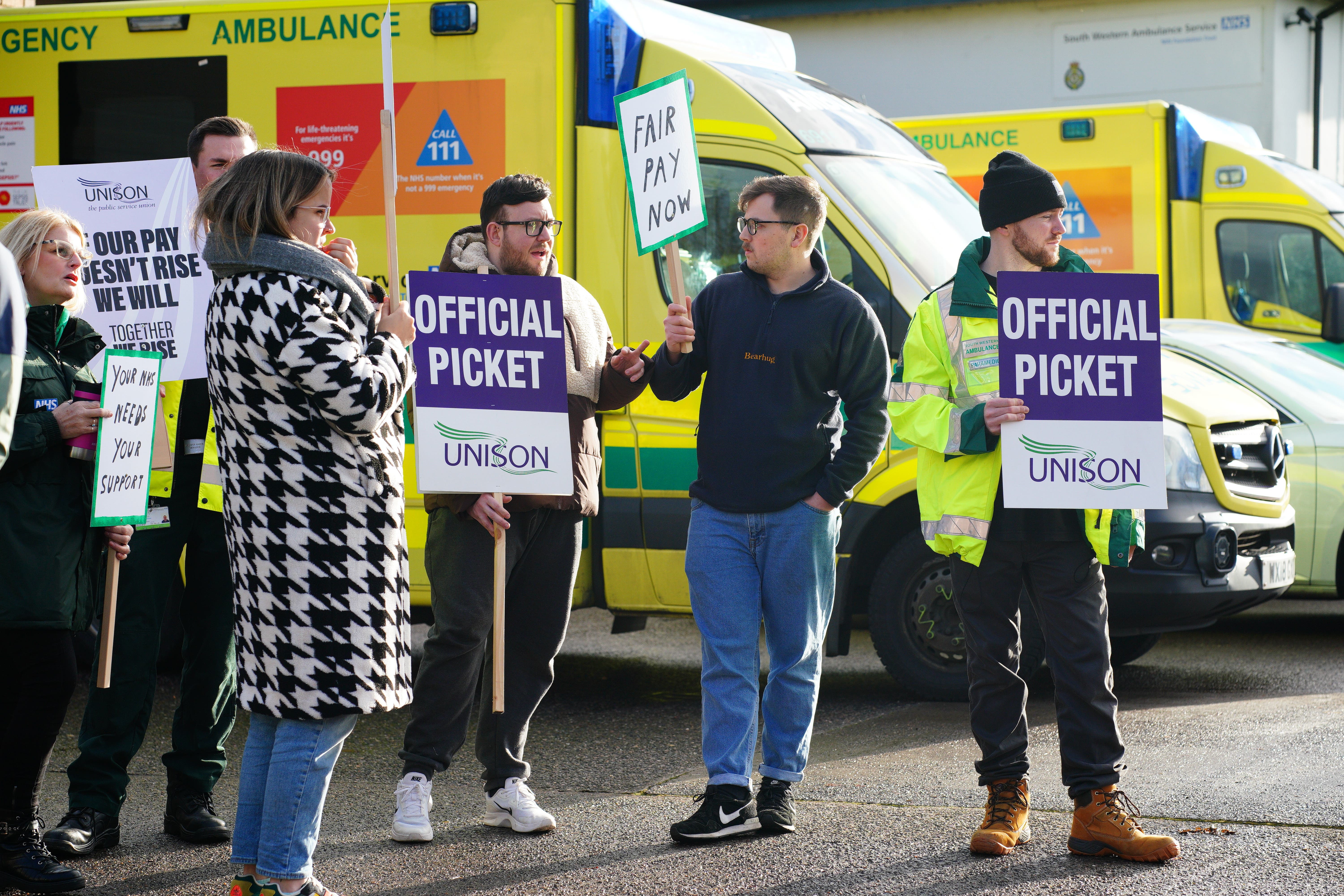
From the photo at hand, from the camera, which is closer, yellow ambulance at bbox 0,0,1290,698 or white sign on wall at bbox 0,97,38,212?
yellow ambulance at bbox 0,0,1290,698

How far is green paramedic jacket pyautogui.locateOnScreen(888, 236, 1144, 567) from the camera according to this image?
4.45 meters

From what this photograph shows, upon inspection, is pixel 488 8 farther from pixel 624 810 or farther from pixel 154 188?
pixel 624 810

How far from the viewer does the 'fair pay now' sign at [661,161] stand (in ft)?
15.3

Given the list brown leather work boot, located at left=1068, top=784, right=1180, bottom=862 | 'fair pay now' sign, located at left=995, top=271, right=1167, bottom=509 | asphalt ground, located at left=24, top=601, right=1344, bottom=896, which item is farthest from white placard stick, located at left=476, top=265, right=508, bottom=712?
brown leather work boot, located at left=1068, top=784, right=1180, bottom=862

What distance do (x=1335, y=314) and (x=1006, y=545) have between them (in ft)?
20.2

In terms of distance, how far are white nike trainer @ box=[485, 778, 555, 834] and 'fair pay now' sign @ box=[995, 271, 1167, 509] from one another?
1.70 meters

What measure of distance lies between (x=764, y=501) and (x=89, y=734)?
2115mm

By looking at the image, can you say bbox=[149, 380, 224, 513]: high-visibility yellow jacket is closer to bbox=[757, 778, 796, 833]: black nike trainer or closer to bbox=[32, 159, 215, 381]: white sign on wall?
bbox=[32, 159, 215, 381]: white sign on wall

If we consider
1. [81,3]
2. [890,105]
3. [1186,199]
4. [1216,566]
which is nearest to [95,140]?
[81,3]

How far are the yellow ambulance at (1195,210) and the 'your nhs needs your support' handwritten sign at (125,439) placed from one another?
746 centimetres

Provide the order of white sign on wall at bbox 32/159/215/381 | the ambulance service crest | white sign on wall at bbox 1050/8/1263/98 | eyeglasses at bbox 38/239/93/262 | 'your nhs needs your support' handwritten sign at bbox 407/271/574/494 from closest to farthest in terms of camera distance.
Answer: eyeglasses at bbox 38/239/93/262, 'your nhs needs your support' handwritten sign at bbox 407/271/574/494, white sign on wall at bbox 32/159/215/381, white sign on wall at bbox 1050/8/1263/98, the ambulance service crest

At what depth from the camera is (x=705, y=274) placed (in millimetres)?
6594

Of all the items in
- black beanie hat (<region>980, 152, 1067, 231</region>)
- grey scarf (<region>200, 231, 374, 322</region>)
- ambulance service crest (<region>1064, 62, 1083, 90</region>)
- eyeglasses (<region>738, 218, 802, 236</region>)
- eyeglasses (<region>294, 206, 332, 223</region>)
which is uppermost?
ambulance service crest (<region>1064, 62, 1083, 90</region>)

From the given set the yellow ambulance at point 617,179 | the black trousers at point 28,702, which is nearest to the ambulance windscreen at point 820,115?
the yellow ambulance at point 617,179
